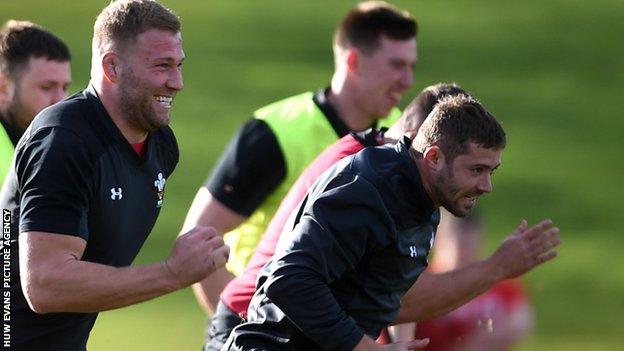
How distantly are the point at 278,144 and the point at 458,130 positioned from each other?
211cm

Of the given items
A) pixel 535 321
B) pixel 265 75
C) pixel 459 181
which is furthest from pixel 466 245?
pixel 265 75

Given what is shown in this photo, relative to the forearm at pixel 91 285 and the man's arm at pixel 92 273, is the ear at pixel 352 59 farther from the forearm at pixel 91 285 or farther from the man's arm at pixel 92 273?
the forearm at pixel 91 285

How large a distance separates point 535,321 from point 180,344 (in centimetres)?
316

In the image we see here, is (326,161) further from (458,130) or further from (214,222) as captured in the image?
(214,222)

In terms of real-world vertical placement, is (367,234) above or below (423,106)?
below

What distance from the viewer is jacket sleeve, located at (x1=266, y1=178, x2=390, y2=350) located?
4.54 m

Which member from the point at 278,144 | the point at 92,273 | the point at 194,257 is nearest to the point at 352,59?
the point at 278,144

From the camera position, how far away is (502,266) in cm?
539

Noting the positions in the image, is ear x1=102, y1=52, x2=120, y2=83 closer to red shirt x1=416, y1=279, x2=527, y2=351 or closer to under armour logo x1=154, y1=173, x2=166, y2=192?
under armour logo x1=154, y1=173, x2=166, y2=192

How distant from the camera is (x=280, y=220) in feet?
18.0

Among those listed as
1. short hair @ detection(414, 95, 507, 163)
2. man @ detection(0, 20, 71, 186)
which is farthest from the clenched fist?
man @ detection(0, 20, 71, 186)

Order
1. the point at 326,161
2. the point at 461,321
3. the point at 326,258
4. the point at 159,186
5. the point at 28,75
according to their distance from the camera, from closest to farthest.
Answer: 1. the point at 326,258
2. the point at 159,186
3. the point at 326,161
4. the point at 28,75
5. the point at 461,321

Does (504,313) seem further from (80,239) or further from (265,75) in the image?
(265,75)

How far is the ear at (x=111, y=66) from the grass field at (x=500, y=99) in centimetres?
635
